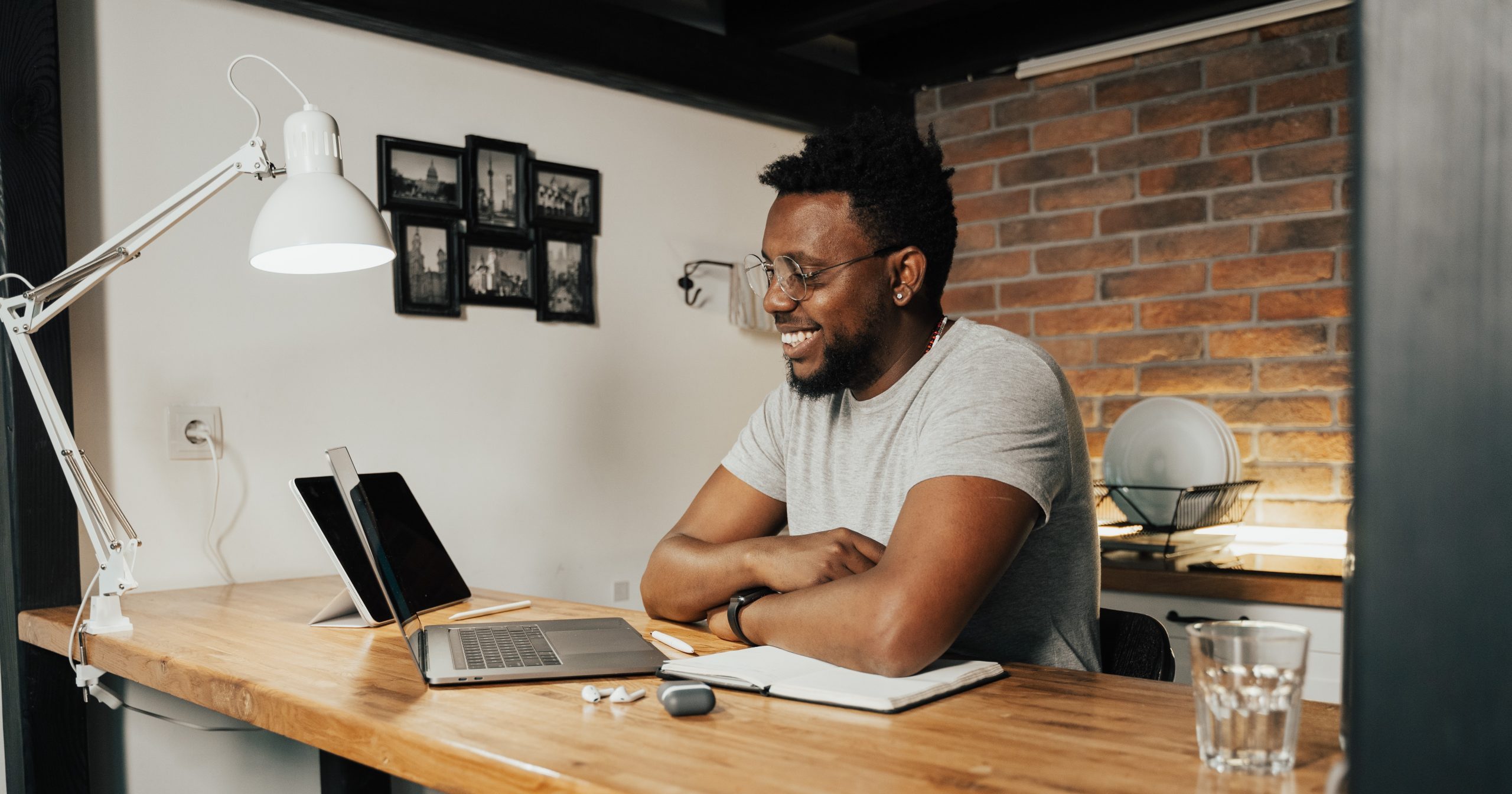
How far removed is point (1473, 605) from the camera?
45 cm

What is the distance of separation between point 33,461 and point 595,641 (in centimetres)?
114

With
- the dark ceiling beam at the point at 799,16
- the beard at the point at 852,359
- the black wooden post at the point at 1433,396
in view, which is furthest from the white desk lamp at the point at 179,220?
the dark ceiling beam at the point at 799,16

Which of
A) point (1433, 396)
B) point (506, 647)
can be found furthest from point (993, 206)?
point (1433, 396)

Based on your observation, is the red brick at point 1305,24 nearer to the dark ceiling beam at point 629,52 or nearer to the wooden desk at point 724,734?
the dark ceiling beam at point 629,52

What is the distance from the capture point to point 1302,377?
9.23 feet

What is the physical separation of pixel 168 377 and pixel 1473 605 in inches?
82.8

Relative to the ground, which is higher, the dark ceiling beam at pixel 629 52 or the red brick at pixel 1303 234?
the dark ceiling beam at pixel 629 52

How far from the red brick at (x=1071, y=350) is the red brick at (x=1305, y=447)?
551 millimetres

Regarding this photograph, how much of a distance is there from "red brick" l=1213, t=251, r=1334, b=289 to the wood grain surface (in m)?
0.91

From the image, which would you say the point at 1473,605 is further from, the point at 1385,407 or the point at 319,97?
the point at 319,97

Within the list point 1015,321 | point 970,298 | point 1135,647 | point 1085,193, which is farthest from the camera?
point 970,298

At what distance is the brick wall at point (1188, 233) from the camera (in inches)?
110

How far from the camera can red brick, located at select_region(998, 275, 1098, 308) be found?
320 centimetres

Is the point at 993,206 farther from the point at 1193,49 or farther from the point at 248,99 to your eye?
the point at 248,99
